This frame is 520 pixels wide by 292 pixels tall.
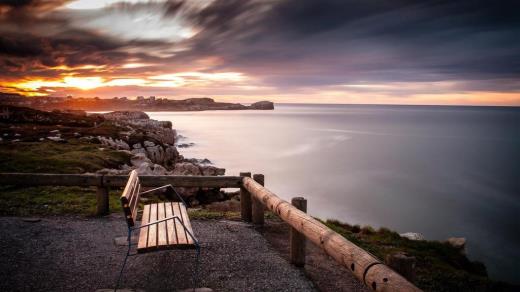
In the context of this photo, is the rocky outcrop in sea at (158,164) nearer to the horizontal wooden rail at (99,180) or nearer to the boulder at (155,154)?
the boulder at (155,154)

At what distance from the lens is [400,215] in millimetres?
23328

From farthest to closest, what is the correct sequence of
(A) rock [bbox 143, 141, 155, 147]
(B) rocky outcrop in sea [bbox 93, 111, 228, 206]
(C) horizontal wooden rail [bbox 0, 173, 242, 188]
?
(A) rock [bbox 143, 141, 155, 147], (B) rocky outcrop in sea [bbox 93, 111, 228, 206], (C) horizontal wooden rail [bbox 0, 173, 242, 188]

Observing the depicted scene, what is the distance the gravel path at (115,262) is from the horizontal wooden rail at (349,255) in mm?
891

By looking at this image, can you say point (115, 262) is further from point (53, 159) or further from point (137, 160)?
point (137, 160)

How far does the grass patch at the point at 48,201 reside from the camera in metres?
7.91

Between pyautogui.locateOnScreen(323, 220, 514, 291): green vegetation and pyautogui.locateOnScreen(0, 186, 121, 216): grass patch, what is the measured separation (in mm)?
6662

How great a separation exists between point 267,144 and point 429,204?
37.8 metres

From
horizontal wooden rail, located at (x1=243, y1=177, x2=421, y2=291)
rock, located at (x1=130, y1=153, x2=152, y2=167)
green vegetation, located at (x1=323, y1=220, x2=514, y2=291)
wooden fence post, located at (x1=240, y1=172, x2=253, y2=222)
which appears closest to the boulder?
rock, located at (x1=130, y1=153, x2=152, y2=167)

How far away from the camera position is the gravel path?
182 inches

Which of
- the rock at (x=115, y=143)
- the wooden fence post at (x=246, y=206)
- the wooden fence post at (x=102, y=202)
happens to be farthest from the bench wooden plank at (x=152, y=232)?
the rock at (x=115, y=143)

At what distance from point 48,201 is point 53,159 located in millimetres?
7268

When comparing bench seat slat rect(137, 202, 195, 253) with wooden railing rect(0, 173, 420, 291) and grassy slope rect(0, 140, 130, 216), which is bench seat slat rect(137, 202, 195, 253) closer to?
wooden railing rect(0, 173, 420, 291)

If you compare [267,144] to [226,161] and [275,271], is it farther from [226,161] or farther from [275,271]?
[275,271]

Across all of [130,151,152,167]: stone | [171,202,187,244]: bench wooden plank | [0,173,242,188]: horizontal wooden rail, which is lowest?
[130,151,152,167]: stone
